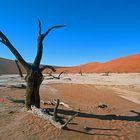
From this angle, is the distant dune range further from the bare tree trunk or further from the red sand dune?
the bare tree trunk

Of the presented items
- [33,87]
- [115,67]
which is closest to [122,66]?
[115,67]

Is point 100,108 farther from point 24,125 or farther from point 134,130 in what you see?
point 24,125

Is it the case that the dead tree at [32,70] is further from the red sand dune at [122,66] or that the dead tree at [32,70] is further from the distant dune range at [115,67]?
the distant dune range at [115,67]

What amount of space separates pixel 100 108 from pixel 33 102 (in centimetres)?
394

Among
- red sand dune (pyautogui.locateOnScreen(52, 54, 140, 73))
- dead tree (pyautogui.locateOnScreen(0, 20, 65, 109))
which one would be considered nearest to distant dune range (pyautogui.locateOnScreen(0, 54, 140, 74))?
red sand dune (pyautogui.locateOnScreen(52, 54, 140, 73))

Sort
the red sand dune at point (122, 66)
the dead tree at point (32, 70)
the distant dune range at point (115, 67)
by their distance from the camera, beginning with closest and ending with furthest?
the dead tree at point (32, 70)
the red sand dune at point (122, 66)
the distant dune range at point (115, 67)

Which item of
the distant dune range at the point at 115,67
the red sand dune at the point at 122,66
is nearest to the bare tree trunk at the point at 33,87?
the red sand dune at the point at 122,66

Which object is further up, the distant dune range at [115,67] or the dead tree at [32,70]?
the distant dune range at [115,67]

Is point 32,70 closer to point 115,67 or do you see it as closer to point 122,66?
point 122,66

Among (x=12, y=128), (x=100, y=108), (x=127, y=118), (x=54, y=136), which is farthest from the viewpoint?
(x=100, y=108)

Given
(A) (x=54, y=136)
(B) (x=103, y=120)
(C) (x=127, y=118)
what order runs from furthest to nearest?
1. (C) (x=127, y=118)
2. (B) (x=103, y=120)
3. (A) (x=54, y=136)

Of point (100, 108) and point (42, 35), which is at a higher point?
point (42, 35)

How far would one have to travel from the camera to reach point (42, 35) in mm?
10531

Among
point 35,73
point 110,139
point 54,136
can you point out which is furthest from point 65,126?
point 35,73
